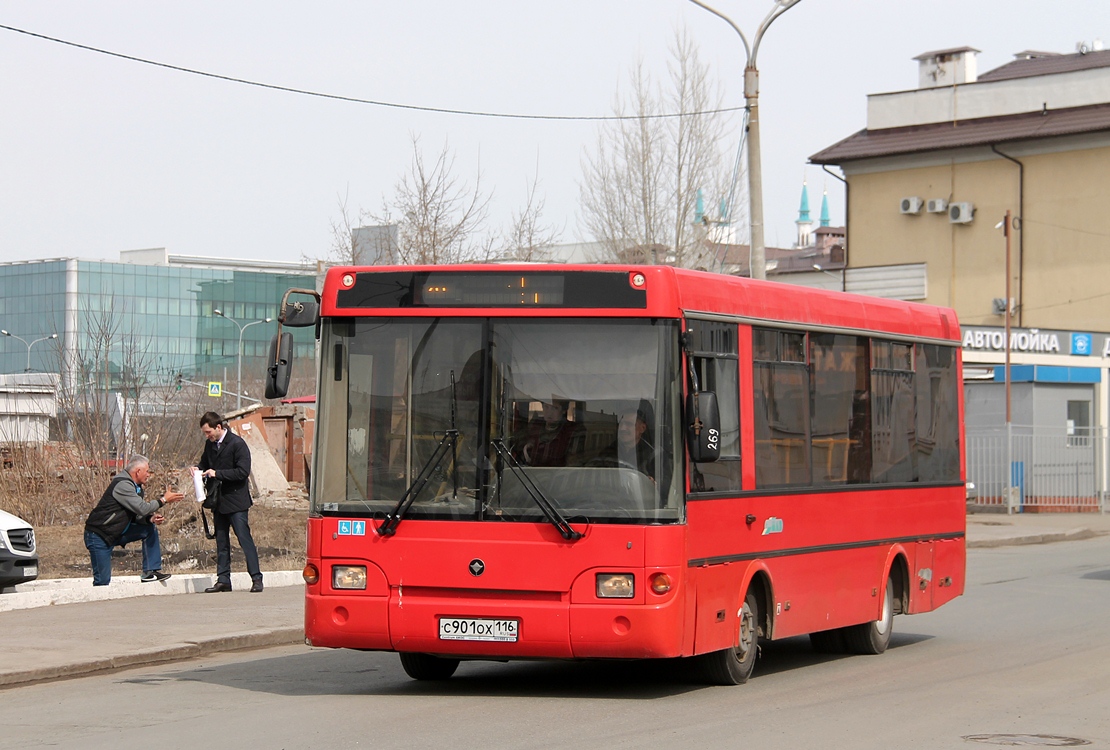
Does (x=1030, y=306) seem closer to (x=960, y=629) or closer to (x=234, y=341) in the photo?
(x=960, y=629)

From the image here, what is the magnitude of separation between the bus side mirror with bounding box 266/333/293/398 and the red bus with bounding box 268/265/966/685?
0.03 meters

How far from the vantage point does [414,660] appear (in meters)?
10.9

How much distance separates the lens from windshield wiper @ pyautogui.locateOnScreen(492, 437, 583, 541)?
31.0 ft

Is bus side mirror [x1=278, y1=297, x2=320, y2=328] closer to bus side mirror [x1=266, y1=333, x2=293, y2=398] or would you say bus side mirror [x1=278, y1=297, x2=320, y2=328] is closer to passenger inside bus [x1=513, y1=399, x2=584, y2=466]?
bus side mirror [x1=266, y1=333, x2=293, y2=398]

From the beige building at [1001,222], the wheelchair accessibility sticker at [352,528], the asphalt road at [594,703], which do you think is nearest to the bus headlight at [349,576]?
the wheelchair accessibility sticker at [352,528]

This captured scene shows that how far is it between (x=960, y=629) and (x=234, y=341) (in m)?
121

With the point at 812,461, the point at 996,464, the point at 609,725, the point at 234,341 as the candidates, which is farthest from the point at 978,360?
the point at 234,341

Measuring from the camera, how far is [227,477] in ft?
52.6

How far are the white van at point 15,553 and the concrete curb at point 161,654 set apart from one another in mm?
3669

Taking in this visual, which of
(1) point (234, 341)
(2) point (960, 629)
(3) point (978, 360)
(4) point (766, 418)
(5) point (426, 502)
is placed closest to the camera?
(5) point (426, 502)

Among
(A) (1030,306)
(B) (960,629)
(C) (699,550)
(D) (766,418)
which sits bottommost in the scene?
(B) (960,629)

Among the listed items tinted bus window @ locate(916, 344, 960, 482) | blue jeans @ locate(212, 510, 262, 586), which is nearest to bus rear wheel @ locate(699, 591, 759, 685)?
tinted bus window @ locate(916, 344, 960, 482)

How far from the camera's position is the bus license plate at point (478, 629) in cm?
955

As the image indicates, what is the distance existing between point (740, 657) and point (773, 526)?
93 centimetres
